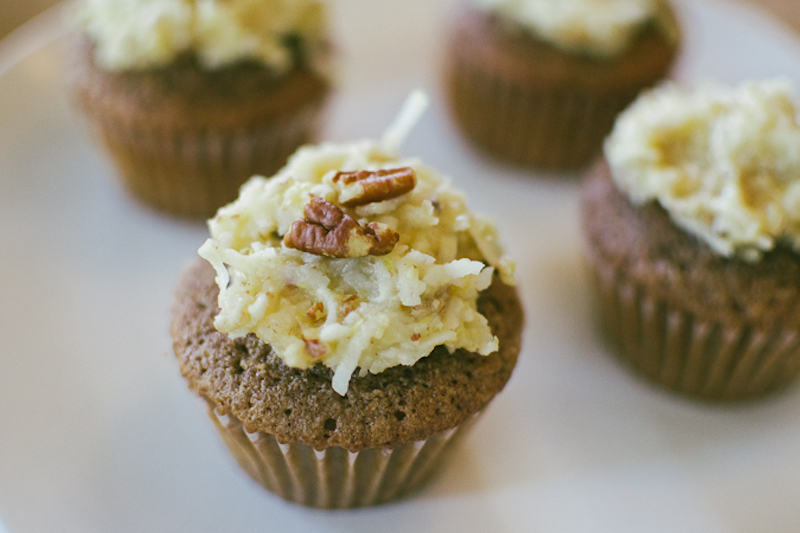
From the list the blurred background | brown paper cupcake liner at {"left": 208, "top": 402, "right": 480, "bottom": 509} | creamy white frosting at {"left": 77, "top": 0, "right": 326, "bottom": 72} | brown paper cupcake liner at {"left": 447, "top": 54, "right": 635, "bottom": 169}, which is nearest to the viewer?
brown paper cupcake liner at {"left": 208, "top": 402, "right": 480, "bottom": 509}

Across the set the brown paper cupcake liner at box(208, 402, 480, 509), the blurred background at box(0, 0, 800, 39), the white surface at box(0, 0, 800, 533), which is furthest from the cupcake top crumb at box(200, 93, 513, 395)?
the blurred background at box(0, 0, 800, 39)

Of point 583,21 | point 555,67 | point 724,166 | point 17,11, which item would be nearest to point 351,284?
point 724,166

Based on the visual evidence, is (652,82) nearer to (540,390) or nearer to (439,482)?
(540,390)

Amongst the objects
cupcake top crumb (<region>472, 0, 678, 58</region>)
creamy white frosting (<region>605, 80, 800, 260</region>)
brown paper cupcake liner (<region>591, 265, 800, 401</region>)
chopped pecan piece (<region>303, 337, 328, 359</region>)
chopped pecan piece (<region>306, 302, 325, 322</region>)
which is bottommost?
brown paper cupcake liner (<region>591, 265, 800, 401</region>)

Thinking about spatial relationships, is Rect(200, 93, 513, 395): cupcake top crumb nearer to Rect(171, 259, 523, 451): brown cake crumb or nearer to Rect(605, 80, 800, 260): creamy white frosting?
Rect(171, 259, 523, 451): brown cake crumb

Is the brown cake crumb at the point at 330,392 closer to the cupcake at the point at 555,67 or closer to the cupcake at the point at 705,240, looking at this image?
the cupcake at the point at 705,240

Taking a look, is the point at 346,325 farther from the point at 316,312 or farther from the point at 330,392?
the point at 330,392

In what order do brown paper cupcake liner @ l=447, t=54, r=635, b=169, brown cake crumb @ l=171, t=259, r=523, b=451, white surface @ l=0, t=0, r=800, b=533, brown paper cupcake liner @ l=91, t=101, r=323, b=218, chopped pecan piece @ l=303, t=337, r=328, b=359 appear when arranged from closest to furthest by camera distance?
chopped pecan piece @ l=303, t=337, r=328, b=359
brown cake crumb @ l=171, t=259, r=523, b=451
white surface @ l=0, t=0, r=800, b=533
brown paper cupcake liner @ l=91, t=101, r=323, b=218
brown paper cupcake liner @ l=447, t=54, r=635, b=169

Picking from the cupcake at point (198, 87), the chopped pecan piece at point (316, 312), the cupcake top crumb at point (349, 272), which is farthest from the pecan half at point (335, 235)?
the cupcake at point (198, 87)

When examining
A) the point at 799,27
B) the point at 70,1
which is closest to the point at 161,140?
the point at 70,1
